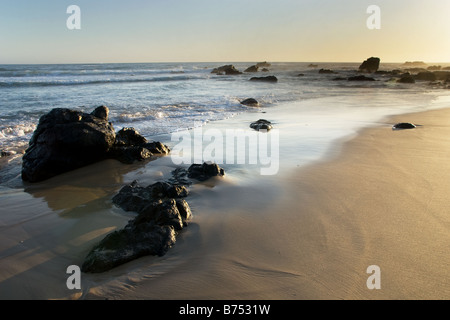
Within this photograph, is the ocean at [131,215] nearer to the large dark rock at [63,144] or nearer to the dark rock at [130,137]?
the large dark rock at [63,144]

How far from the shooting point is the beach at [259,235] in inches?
95.4

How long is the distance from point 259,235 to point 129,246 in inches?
51.0

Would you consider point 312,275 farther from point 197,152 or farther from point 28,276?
point 197,152

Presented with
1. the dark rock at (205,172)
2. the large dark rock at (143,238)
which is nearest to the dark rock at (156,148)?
the dark rock at (205,172)

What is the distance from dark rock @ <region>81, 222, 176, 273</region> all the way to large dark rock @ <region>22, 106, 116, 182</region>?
2767 mm

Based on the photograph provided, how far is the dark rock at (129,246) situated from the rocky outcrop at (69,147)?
277 cm

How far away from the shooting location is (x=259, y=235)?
10.4ft

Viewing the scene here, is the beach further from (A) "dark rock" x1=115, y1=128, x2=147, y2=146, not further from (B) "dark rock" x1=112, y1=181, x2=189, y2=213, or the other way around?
(A) "dark rock" x1=115, y1=128, x2=147, y2=146

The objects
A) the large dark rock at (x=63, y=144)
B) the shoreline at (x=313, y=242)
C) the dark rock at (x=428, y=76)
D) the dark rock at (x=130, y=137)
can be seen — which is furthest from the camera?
the dark rock at (x=428, y=76)

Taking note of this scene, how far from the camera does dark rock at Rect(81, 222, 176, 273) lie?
8.61ft

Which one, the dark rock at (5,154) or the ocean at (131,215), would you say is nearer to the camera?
the ocean at (131,215)

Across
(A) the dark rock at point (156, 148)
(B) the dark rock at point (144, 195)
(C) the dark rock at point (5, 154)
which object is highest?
(A) the dark rock at point (156, 148)

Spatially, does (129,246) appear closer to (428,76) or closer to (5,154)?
(5,154)

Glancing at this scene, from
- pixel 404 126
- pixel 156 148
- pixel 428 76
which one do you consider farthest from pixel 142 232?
pixel 428 76
